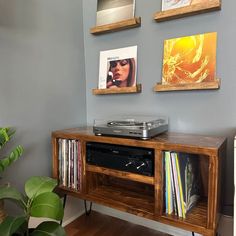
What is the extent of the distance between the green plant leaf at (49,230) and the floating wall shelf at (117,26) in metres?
1.38

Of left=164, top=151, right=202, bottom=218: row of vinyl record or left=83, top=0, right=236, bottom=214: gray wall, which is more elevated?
left=83, top=0, right=236, bottom=214: gray wall

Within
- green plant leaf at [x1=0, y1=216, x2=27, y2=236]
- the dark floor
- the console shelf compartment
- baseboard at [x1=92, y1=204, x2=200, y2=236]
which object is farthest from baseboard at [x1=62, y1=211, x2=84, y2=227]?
green plant leaf at [x1=0, y1=216, x2=27, y2=236]

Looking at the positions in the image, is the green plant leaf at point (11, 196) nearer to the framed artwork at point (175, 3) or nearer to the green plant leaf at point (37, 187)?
the green plant leaf at point (37, 187)

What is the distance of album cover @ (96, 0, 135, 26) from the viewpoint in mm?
1622

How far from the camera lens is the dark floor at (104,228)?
160 centimetres

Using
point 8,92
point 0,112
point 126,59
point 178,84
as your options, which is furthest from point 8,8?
point 178,84

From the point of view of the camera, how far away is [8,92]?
1358 millimetres

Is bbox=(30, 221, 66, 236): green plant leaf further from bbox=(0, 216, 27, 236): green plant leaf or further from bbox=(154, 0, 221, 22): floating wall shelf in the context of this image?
bbox=(154, 0, 221, 22): floating wall shelf

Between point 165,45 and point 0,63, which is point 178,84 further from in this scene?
point 0,63

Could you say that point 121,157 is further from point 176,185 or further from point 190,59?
point 190,59

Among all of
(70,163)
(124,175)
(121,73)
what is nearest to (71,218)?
(70,163)

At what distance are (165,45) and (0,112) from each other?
1.18m

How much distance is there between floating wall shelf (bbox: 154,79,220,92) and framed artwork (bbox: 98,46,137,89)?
23cm

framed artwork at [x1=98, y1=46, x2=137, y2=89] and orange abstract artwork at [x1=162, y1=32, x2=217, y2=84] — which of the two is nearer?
orange abstract artwork at [x1=162, y1=32, x2=217, y2=84]
